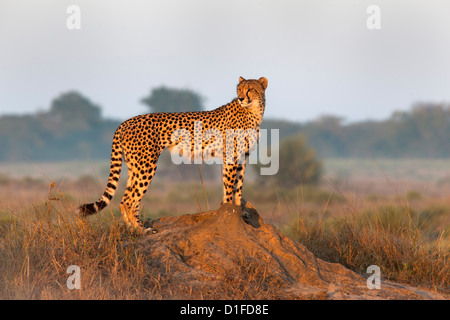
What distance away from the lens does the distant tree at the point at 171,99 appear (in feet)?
125

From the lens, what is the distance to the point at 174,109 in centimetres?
3784

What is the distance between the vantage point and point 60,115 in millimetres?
42875

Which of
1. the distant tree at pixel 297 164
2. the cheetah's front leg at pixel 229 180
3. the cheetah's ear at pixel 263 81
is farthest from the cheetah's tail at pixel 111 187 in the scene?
the distant tree at pixel 297 164

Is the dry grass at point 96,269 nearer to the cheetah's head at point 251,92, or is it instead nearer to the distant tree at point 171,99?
the cheetah's head at point 251,92

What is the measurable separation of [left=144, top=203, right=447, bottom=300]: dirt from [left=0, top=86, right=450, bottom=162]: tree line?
108ft

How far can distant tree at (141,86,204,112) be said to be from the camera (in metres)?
38.1

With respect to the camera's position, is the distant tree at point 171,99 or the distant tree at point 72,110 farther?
the distant tree at point 72,110

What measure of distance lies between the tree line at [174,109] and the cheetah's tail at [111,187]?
32.2 meters

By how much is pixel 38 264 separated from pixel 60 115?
39.8 m

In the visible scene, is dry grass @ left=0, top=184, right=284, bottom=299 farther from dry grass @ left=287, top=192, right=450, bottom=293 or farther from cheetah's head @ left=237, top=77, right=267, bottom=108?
cheetah's head @ left=237, top=77, right=267, bottom=108

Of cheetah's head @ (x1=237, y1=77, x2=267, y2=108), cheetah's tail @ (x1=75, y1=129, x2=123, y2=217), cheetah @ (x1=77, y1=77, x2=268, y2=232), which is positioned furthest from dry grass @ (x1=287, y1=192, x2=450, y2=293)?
cheetah's tail @ (x1=75, y1=129, x2=123, y2=217)
